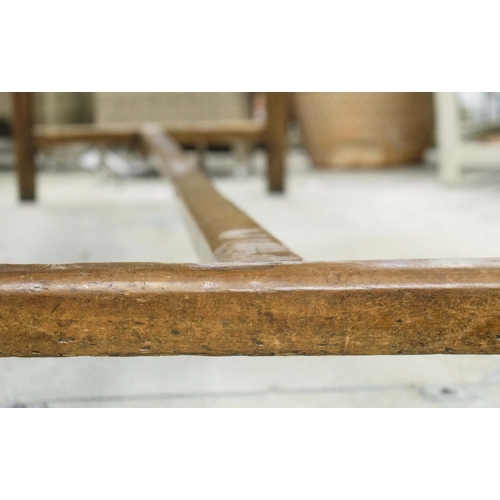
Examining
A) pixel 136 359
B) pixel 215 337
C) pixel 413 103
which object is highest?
pixel 413 103

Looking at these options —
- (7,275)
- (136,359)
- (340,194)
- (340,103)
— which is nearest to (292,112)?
(340,103)

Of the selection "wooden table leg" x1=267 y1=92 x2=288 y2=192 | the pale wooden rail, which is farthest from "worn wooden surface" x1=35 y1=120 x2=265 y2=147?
the pale wooden rail

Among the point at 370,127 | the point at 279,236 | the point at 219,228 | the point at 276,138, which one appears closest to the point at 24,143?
the point at 276,138

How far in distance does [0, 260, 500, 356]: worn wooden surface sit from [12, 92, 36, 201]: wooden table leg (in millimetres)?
1626

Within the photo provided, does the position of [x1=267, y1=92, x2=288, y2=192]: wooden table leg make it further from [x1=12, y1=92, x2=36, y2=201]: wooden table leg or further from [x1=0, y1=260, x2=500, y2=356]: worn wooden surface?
[x1=0, y1=260, x2=500, y2=356]: worn wooden surface

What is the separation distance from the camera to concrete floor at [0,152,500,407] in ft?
2.13

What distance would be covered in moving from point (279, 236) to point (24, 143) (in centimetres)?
99

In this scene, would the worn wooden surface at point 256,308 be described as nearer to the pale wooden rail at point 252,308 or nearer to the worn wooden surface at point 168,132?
the pale wooden rail at point 252,308

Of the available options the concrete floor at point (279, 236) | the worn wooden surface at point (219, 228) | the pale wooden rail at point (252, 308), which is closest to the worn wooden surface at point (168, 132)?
the concrete floor at point (279, 236)

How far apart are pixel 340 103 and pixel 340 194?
1020 millimetres

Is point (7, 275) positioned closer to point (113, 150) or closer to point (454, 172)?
point (454, 172)

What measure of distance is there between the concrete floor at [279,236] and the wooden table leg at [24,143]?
0.07m

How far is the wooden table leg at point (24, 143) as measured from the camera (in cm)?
192

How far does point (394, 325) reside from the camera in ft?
1.44
